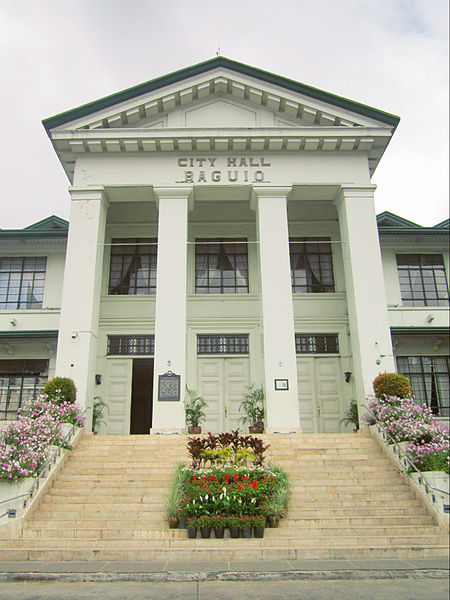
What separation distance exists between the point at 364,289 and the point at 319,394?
406 centimetres

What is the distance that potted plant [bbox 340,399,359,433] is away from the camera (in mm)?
15647

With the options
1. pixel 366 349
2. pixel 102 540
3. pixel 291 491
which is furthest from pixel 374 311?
pixel 102 540

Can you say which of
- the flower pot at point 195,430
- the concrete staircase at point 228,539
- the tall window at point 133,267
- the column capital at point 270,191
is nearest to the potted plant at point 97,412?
the concrete staircase at point 228,539

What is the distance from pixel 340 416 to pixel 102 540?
407 inches

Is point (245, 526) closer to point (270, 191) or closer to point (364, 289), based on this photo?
point (364, 289)

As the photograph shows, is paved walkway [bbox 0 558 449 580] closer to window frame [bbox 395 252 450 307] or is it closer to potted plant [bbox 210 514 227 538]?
potted plant [bbox 210 514 227 538]

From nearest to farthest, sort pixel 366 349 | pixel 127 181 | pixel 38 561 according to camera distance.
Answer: pixel 38 561 < pixel 366 349 < pixel 127 181

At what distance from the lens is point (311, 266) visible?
736 inches

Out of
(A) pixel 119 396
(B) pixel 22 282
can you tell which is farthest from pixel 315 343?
(B) pixel 22 282

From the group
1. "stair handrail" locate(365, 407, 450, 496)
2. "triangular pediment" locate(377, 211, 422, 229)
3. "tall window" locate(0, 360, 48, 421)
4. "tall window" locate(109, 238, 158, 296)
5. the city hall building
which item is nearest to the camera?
"stair handrail" locate(365, 407, 450, 496)

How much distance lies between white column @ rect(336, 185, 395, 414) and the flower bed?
18.6 feet

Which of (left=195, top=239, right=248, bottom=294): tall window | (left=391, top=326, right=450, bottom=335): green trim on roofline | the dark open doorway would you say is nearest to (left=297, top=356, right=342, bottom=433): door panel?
(left=391, top=326, right=450, bottom=335): green trim on roofline

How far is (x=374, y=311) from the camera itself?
49.4 feet

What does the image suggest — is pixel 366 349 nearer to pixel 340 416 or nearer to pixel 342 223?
pixel 340 416
